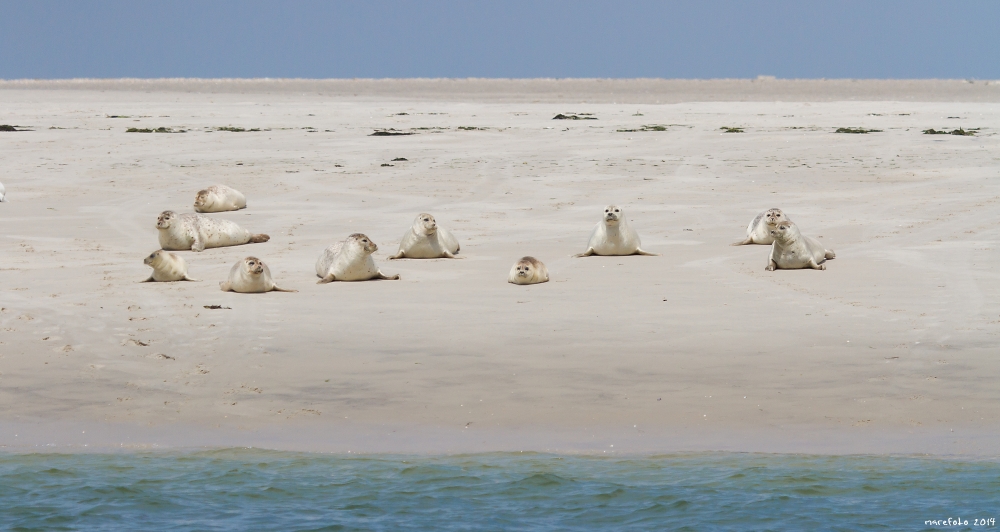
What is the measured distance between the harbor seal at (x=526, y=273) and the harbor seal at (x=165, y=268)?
2.73 m

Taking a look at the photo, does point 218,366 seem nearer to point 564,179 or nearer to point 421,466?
point 421,466

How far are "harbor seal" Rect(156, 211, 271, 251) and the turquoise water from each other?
6.07 meters

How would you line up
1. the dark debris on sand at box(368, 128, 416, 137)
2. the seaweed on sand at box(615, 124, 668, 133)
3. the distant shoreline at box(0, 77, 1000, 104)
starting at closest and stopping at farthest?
the dark debris on sand at box(368, 128, 416, 137), the seaweed on sand at box(615, 124, 668, 133), the distant shoreline at box(0, 77, 1000, 104)

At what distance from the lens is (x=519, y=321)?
8.76 meters

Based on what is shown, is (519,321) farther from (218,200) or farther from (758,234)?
(218,200)

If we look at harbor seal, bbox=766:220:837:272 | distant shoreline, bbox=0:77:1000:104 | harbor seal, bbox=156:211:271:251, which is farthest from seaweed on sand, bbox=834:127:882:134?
distant shoreline, bbox=0:77:1000:104

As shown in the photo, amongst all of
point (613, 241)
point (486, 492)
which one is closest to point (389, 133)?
point (613, 241)

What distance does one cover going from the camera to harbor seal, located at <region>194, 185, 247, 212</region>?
49.4ft

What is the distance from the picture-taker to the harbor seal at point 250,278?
390 inches

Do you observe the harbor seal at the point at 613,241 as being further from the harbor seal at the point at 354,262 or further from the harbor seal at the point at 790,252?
the harbor seal at the point at 354,262

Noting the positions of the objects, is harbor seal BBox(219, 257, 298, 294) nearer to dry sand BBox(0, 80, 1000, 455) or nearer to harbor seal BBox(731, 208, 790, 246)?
dry sand BBox(0, 80, 1000, 455)

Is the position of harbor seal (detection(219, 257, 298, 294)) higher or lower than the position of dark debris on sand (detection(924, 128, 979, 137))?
lower

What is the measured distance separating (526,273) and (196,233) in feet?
13.4

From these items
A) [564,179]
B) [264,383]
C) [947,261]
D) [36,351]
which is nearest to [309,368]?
[264,383]
